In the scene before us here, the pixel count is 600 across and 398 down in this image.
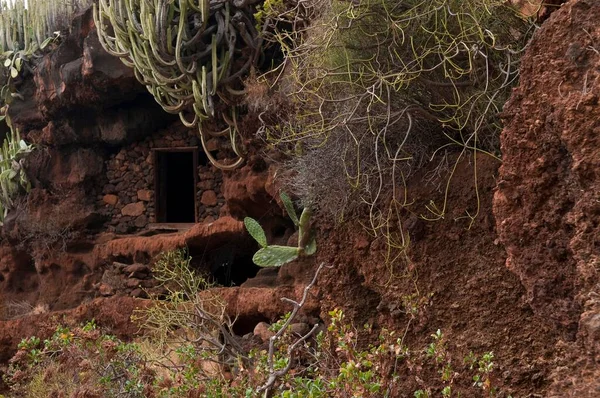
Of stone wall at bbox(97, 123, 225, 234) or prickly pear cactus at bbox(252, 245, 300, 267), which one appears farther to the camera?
stone wall at bbox(97, 123, 225, 234)

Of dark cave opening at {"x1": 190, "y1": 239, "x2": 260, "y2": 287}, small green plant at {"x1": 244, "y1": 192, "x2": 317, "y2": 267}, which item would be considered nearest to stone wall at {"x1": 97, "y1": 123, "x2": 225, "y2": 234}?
dark cave opening at {"x1": 190, "y1": 239, "x2": 260, "y2": 287}

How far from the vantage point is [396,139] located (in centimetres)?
546

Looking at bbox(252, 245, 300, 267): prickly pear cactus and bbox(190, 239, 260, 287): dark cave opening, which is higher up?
bbox(252, 245, 300, 267): prickly pear cactus

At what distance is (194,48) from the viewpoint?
8461 millimetres

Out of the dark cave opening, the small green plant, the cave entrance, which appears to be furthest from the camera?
the cave entrance

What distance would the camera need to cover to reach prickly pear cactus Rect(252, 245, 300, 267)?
7.05 metres

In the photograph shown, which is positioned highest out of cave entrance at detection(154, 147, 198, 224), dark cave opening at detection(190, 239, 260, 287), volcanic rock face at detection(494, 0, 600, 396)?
volcanic rock face at detection(494, 0, 600, 396)

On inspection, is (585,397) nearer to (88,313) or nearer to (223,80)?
(223,80)

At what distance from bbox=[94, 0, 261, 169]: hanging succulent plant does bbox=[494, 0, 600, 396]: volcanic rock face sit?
4.93 metres

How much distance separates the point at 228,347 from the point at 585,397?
4.66 metres

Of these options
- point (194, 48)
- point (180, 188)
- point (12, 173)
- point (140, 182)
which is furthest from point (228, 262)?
point (12, 173)

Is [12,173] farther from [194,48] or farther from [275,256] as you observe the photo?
[275,256]

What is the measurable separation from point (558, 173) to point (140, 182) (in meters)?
8.53

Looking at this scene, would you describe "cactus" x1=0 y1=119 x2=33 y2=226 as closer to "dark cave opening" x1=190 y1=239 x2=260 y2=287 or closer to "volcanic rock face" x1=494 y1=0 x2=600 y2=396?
"dark cave opening" x1=190 y1=239 x2=260 y2=287
